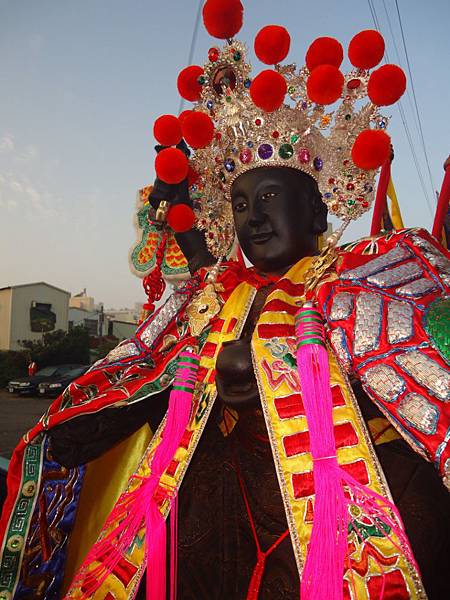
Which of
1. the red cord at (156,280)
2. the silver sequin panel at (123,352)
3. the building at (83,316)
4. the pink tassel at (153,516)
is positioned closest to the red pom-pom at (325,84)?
the red cord at (156,280)

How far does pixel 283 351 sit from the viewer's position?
4.97 feet

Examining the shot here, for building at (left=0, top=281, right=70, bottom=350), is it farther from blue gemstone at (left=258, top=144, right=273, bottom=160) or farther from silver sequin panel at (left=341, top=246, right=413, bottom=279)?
silver sequin panel at (left=341, top=246, right=413, bottom=279)

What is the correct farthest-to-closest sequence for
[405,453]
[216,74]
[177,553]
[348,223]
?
[216,74], [348,223], [177,553], [405,453]

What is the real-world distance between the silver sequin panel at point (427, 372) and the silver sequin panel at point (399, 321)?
0.14 feet

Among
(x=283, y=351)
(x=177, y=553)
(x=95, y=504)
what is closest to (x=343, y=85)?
(x=283, y=351)

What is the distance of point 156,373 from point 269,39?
1319 mm

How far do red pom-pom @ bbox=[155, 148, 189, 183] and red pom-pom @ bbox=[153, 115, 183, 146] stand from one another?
0.15ft

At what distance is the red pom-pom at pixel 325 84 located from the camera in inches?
66.3

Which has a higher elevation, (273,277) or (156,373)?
(273,277)

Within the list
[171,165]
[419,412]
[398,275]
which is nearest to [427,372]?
[419,412]

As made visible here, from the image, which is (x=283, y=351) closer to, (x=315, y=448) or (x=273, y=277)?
(x=315, y=448)

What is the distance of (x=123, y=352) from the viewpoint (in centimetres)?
186

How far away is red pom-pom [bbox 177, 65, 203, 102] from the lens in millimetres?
2125

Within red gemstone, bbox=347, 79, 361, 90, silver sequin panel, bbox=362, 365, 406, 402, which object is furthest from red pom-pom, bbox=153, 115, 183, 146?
silver sequin panel, bbox=362, 365, 406, 402
